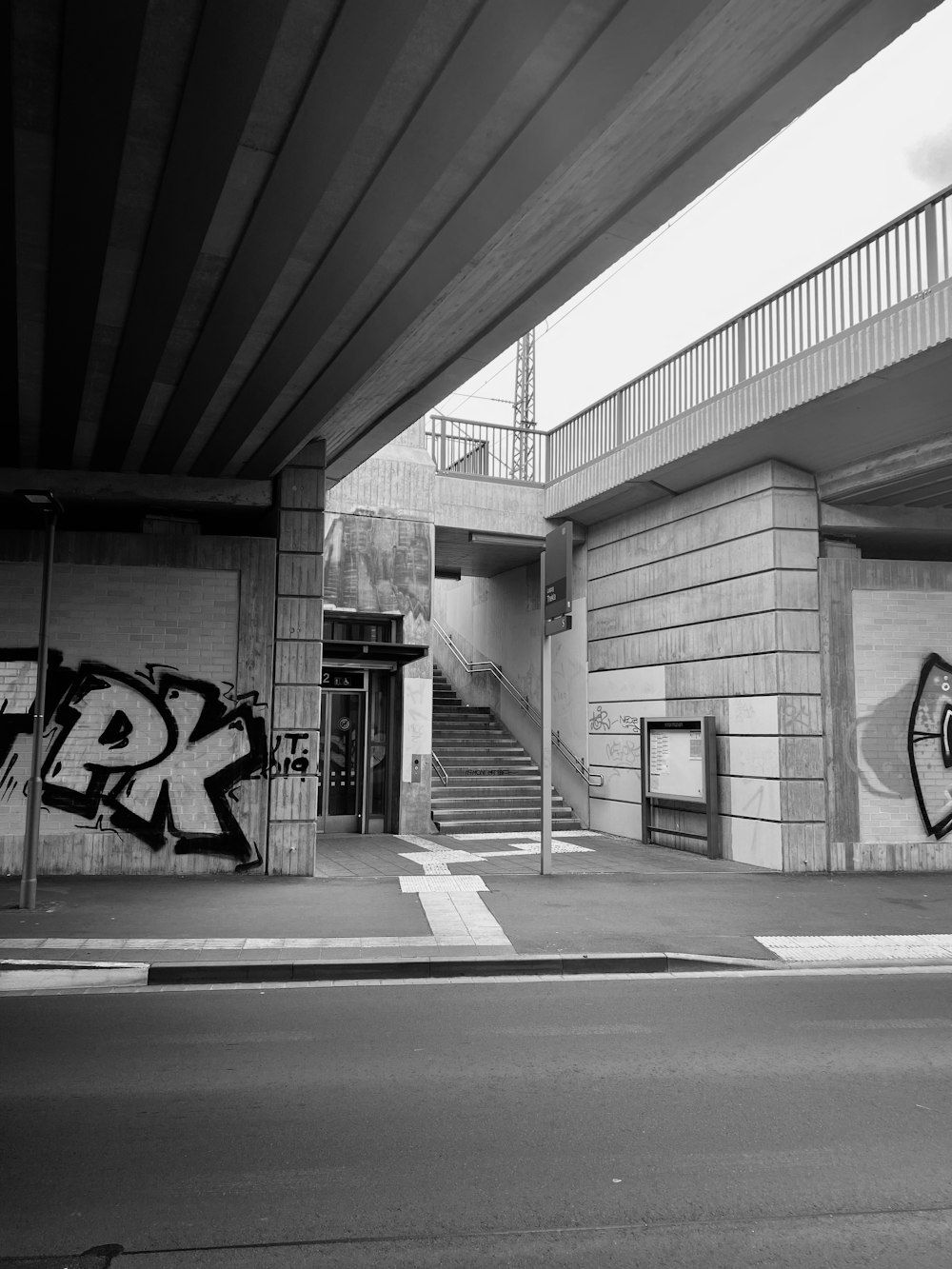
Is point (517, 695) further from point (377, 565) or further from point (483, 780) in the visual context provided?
point (377, 565)

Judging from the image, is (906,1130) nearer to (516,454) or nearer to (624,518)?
(624,518)

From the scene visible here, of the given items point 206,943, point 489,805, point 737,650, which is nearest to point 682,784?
point 737,650

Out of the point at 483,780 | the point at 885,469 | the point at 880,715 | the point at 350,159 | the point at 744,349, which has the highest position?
the point at 744,349

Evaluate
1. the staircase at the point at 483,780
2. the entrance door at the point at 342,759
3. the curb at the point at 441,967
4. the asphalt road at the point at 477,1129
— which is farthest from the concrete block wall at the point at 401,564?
the asphalt road at the point at 477,1129

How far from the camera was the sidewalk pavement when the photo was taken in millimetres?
7695

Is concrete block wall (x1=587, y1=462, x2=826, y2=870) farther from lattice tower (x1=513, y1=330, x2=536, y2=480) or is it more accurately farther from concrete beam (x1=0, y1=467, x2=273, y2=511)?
lattice tower (x1=513, y1=330, x2=536, y2=480)

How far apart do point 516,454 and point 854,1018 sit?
14.0 m

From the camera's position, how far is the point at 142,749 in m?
11.9

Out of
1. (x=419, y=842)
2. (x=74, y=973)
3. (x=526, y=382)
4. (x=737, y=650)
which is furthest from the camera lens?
(x=526, y=382)

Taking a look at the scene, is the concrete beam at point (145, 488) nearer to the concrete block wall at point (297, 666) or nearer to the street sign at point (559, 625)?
the concrete block wall at point (297, 666)

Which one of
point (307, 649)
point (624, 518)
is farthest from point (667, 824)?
point (307, 649)

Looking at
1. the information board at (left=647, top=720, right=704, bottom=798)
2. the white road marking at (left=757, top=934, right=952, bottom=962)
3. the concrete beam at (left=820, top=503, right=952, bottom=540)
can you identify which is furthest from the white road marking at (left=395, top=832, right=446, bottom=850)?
the concrete beam at (left=820, top=503, right=952, bottom=540)

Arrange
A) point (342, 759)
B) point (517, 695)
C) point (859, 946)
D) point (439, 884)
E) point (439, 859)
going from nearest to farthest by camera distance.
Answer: point (859, 946), point (439, 884), point (439, 859), point (342, 759), point (517, 695)

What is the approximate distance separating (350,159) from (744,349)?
8.29 m
